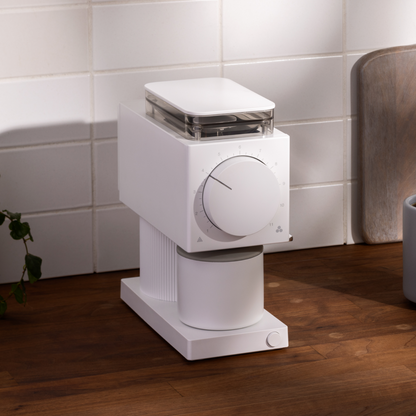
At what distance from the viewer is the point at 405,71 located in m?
1.38

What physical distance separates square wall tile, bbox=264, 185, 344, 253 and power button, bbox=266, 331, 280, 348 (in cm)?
40

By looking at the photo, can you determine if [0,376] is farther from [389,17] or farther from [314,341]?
[389,17]

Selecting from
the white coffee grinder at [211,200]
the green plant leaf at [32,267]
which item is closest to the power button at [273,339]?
the white coffee grinder at [211,200]

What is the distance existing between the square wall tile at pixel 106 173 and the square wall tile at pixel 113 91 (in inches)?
0.9

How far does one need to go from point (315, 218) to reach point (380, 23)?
0.38m

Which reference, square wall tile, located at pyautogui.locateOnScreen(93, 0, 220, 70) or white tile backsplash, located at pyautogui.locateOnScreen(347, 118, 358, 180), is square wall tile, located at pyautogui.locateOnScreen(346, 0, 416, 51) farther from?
square wall tile, located at pyautogui.locateOnScreen(93, 0, 220, 70)

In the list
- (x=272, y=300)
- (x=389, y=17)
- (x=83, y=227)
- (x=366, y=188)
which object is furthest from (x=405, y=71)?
(x=83, y=227)

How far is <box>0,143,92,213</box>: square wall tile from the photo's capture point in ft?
4.10

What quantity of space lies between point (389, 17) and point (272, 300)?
1.92ft

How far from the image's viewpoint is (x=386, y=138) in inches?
55.4

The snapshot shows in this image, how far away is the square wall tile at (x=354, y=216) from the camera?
145 centimetres

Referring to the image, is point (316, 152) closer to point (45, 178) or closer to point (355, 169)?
point (355, 169)

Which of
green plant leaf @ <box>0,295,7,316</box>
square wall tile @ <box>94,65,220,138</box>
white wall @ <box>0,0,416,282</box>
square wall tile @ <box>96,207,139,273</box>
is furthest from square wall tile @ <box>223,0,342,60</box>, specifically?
green plant leaf @ <box>0,295,7,316</box>

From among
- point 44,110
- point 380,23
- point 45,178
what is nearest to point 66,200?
point 45,178
